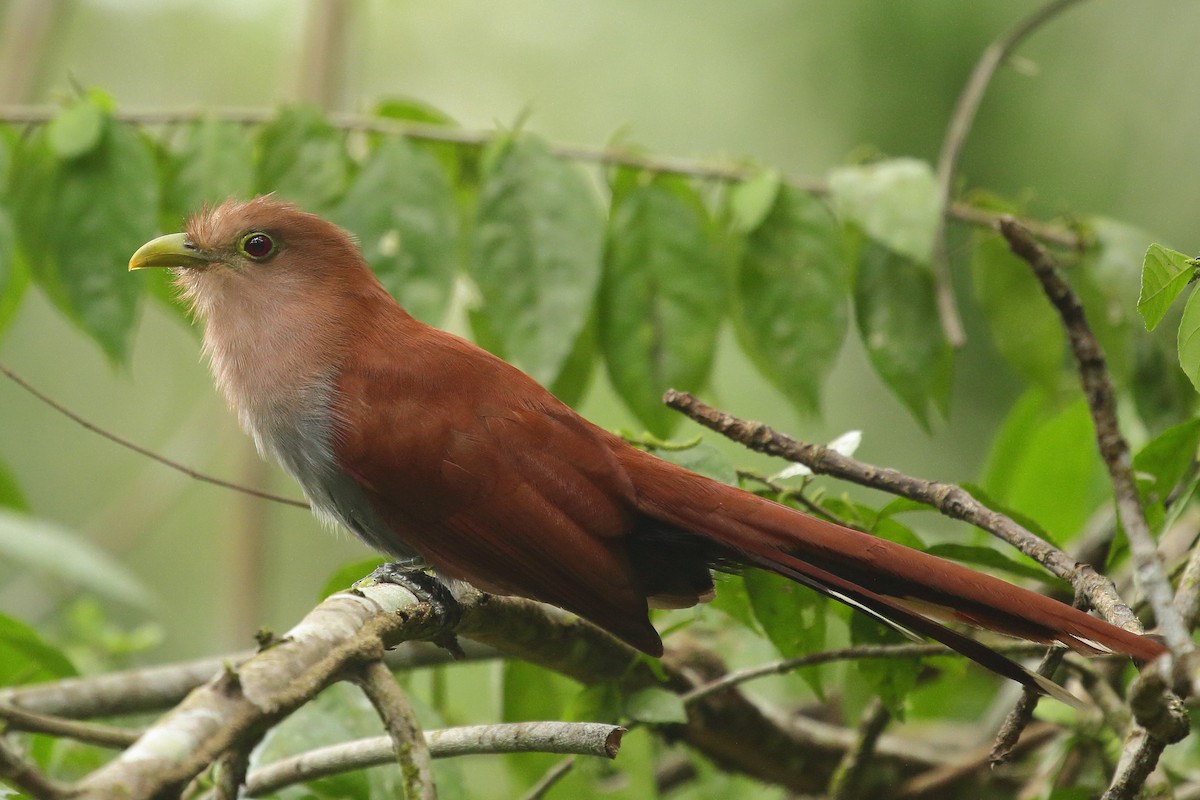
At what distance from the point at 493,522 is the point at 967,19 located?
430 cm

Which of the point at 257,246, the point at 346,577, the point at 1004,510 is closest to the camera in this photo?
the point at 1004,510

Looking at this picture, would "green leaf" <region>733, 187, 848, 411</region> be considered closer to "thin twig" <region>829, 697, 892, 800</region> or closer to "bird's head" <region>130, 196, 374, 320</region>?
"thin twig" <region>829, 697, 892, 800</region>

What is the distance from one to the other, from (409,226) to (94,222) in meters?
0.68

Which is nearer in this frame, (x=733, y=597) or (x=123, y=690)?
(x=733, y=597)

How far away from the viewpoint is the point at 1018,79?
546 centimetres

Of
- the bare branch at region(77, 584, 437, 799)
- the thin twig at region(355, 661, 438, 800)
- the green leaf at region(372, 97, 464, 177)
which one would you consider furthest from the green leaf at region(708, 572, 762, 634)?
the green leaf at region(372, 97, 464, 177)

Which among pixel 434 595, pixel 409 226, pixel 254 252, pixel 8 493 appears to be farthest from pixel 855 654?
pixel 8 493

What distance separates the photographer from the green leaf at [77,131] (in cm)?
259

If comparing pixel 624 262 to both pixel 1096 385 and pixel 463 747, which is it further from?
pixel 463 747

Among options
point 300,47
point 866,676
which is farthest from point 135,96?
point 866,676

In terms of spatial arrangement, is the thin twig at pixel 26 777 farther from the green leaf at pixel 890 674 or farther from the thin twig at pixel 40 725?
Answer: the green leaf at pixel 890 674

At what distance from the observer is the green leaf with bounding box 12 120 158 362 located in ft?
8.45

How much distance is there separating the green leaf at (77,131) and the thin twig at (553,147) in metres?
0.11

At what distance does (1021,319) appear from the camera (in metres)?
2.71
